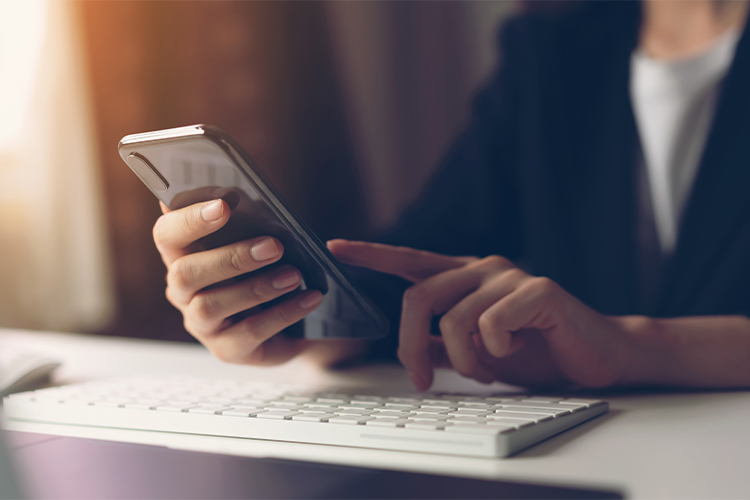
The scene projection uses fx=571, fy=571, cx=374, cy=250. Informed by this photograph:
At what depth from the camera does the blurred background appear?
211 cm

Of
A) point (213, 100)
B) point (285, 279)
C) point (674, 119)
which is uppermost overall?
point (213, 100)

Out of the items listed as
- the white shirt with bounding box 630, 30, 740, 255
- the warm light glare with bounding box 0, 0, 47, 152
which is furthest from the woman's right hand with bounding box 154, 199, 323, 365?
the warm light glare with bounding box 0, 0, 47, 152

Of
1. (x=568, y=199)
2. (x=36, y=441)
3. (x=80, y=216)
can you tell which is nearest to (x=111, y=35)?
(x=80, y=216)

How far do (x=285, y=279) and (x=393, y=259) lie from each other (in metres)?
0.16

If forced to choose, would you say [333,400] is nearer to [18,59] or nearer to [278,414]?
[278,414]

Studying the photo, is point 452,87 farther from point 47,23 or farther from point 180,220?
point 180,220

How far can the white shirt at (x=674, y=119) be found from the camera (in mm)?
983

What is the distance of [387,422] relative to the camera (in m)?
0.31

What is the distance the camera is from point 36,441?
1.14ft

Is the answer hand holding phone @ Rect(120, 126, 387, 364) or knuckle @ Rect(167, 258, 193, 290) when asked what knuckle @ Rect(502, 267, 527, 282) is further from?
knuckle @ Rect(167, 258, 193, 290)

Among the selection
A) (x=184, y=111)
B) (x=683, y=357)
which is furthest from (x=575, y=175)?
(x=184, y=111)

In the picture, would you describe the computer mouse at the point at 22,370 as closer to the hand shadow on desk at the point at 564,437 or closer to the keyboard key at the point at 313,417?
the keyboard key at the point at 313,417

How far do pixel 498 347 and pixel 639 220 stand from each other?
0.69 meters

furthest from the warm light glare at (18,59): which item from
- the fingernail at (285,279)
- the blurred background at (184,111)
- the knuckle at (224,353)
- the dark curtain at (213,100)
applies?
the fingernail at (285,279)
